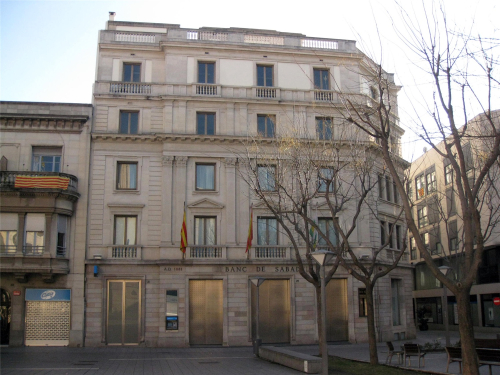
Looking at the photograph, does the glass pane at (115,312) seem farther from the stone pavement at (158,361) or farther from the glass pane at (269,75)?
the glass pane at (269,75)

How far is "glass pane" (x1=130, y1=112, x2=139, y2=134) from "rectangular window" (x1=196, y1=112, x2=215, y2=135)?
378 cm

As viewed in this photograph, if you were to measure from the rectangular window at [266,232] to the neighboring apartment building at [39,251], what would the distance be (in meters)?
10.4

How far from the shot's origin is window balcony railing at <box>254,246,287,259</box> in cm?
3150

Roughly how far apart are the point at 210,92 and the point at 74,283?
14.2m

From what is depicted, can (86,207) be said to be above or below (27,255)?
above

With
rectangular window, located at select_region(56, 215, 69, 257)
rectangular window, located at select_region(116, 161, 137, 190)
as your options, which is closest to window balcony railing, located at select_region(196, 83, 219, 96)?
rectangular window, located at select_region(116, 161, 137, 190)

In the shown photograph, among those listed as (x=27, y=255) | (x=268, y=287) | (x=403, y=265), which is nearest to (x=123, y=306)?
(x=27, y=255)

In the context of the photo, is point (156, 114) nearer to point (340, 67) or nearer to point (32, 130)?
point (32, 130)

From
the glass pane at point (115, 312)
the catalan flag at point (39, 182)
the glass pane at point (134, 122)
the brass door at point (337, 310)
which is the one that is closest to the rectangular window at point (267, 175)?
the brass door at point (337, 310)

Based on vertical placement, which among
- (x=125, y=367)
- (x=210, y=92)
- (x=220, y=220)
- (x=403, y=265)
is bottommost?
(x=125, y=367)

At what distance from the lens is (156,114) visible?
32656 mm

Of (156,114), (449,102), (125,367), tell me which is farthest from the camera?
(156,114)

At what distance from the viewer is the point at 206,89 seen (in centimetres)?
3316

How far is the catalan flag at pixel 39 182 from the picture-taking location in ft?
95.8
